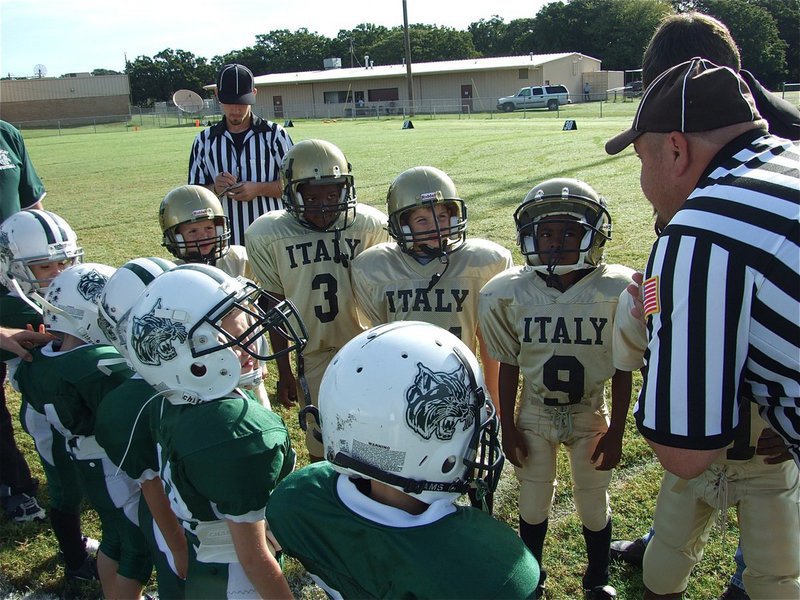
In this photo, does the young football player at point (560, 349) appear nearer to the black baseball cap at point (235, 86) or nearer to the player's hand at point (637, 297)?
the player's hand at point (637, 297)

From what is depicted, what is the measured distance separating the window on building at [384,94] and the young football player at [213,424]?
181ft

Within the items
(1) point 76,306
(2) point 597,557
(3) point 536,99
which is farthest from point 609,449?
(3) point 536,99

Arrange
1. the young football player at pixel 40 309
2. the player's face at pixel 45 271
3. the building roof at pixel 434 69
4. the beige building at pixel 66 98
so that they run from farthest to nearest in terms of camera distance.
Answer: the beige building at pixel 66 98 → the building roof at pixel 434 69 → the player's face at pixel 45 271 → the young football player at pixel 40 309

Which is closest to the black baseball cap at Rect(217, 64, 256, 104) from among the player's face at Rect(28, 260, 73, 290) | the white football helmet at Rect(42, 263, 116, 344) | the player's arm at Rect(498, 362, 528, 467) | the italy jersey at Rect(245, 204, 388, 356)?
the italy jersey at Rect(245, 204, 388, 356)

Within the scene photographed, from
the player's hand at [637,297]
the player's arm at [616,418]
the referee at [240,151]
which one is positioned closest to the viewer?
the player's hand at [637,297]

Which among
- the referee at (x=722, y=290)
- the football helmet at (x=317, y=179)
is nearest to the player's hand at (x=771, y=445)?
the referee at (x=722, y=290)

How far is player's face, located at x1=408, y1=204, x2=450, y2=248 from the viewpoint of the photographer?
10.5 ft

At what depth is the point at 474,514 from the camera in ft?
5.32

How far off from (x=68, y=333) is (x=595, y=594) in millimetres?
2531

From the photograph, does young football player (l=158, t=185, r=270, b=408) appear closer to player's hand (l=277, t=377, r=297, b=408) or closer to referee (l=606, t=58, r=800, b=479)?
player's hand (l=277, t=377, r=297, b=408)

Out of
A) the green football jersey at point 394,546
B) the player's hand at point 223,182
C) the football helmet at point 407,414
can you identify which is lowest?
the green football jersey at point 394,546

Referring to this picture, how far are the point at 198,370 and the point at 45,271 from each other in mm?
1705

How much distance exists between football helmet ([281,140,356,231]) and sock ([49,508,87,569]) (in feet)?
6.00

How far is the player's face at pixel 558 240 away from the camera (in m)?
2.84
